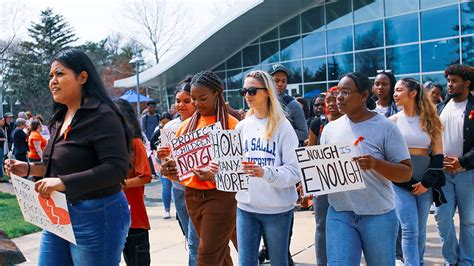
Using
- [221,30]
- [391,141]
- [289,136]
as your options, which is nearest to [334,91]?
[289,136]

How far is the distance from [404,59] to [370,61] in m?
1.62

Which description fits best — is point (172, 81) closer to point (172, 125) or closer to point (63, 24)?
point (172, 125)

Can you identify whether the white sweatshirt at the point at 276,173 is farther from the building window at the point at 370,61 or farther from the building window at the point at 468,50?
the building window at the point at 370,61

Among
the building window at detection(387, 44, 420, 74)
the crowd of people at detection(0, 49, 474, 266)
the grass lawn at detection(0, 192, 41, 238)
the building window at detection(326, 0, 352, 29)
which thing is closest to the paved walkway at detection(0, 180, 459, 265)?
the grass lawn at detection(0, 192, 41, 238)

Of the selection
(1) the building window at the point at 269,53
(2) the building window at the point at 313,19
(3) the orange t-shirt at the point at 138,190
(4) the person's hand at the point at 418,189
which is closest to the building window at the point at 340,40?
(2) the building window at the point at 313,19

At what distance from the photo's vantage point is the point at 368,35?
2288 cm

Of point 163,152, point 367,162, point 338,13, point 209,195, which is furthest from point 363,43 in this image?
point 367,162

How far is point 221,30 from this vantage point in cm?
2742

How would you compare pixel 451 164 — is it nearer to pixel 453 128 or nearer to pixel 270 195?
pixel 453 128

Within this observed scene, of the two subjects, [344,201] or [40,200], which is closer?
[40,200]

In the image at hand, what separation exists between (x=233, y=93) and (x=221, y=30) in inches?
126

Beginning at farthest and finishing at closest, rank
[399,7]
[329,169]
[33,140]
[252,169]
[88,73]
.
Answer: [399,7] < [33,140] < [252,169] < [329,169] < [88,73]

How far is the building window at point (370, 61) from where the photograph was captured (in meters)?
22.4

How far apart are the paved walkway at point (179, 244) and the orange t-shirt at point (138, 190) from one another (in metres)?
1.94
